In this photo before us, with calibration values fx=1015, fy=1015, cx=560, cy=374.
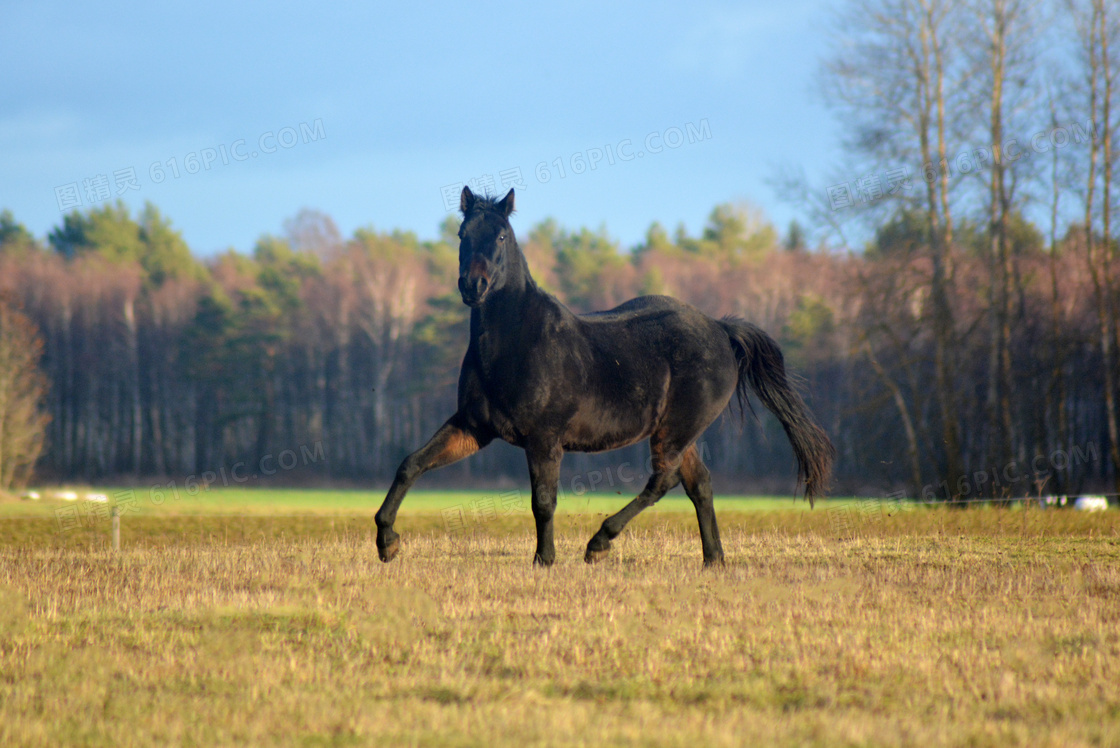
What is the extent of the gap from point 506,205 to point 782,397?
140 inches

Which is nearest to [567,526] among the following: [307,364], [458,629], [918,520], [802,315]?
[918,520]

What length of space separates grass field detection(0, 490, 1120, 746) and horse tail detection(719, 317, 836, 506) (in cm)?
85

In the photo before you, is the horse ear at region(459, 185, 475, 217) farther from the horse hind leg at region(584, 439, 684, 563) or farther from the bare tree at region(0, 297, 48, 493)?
the bare tree at region(0, 297, 48, 493)

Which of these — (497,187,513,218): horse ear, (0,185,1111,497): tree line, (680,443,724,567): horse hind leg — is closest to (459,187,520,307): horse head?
(497,187,513,218): horse ear

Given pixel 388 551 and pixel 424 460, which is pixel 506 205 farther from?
pixel 388 551

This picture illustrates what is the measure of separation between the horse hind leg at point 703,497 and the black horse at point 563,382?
1 centimetres

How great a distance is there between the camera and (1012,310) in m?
24.8

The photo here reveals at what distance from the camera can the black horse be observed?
26.2ft

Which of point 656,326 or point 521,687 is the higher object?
point 656,326

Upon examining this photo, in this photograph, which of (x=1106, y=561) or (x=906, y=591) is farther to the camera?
(x=1106, y=561)

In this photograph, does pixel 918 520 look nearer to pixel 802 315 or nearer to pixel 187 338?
pixel 802 315

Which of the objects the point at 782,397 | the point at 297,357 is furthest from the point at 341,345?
the point at 782,397

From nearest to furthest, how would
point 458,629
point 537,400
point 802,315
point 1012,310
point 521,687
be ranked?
point 521,687 < point 458,629 < point 537,400 < point 1012,310 < point 802,315

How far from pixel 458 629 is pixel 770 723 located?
2248 millimetres
